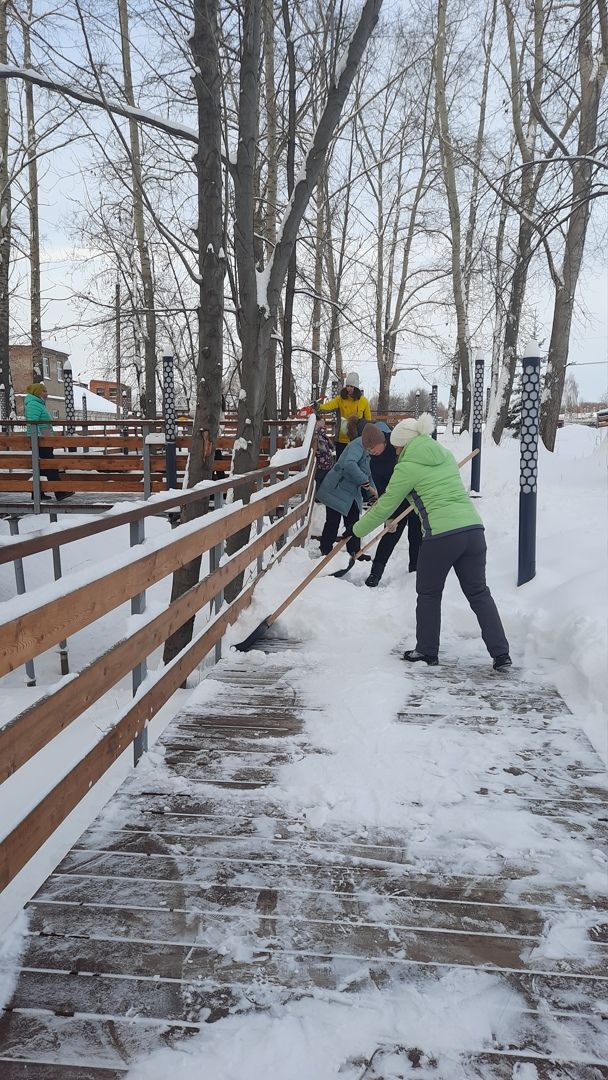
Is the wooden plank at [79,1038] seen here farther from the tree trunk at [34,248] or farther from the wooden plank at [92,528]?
the tree trunk at [34,248]

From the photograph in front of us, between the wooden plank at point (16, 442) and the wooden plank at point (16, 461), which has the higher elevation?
the wooden plank at point (16, 442)

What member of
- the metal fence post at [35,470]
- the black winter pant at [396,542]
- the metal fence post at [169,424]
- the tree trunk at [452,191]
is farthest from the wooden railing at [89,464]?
the tree trunk at [452,191]

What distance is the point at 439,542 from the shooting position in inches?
187

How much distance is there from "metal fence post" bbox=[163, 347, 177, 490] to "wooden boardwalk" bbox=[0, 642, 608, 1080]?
893 cm

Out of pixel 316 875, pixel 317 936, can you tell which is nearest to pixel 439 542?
pixel 316 875

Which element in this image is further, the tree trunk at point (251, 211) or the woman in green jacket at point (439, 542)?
the tree trunk at point (251, 211)

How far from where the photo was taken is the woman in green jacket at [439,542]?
4727 mm

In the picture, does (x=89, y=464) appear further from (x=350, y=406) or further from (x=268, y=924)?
(x=268, y=924)

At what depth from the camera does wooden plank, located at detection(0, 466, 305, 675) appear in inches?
83.4

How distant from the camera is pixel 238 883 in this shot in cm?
249

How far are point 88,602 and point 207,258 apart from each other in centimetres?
561

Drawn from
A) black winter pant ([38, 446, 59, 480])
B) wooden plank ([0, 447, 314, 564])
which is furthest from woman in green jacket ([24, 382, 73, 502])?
wooden plank ([0, 447, 314, 564])

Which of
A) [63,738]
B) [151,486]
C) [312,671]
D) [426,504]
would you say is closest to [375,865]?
[312,671]

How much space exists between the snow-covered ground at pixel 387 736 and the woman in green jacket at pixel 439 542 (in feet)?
0.98
